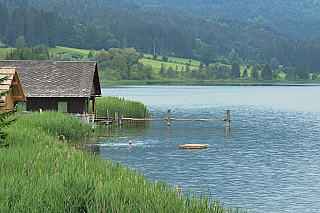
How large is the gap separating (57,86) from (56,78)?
141 cm

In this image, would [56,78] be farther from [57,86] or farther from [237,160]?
[237,160]

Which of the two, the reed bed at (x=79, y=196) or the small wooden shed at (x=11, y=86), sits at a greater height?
the small wooden shed at (x=11, y=86)

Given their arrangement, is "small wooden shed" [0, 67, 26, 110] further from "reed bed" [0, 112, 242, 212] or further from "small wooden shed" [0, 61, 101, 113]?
"small wooden shed" [0, 61, 101, 113]

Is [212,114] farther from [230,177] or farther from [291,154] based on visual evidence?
[230,177]

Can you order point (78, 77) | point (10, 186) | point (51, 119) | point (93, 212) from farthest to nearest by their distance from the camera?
point (78, 77)
point (51, 119)
point (10, 186)
point (93, 212)

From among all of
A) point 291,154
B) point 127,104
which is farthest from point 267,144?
point 127,104

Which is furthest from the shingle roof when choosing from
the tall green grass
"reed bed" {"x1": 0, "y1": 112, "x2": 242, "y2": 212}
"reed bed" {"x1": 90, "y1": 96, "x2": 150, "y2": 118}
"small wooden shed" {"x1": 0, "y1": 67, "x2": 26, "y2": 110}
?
"reed bed" {"x1": 0, "y1": 112, "x2": 242, "y2": 212}

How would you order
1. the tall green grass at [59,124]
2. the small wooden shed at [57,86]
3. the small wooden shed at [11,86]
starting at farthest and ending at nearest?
the small wooden shed at [57,86] < the tall green grass at [59,124] < the small wooden shed at [11,86]

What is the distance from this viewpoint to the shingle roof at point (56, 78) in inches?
1726

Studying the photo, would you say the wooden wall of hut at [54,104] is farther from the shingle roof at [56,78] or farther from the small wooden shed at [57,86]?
the shingle roof at [56,78]

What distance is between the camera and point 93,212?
12.1 metres

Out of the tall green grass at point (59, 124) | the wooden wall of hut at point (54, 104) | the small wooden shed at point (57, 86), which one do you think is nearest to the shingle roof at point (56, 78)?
the small wooden shed at point (57, 86)

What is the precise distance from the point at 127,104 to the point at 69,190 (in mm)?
41612

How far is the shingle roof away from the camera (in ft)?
144
